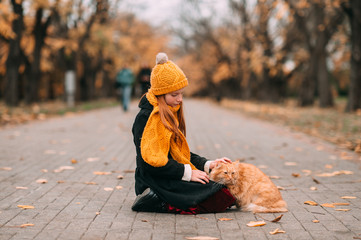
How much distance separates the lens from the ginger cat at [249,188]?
14.0 feet

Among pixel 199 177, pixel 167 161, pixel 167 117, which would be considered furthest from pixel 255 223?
pixel 167 117

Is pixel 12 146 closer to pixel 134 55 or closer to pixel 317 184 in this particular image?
pixel 317 184

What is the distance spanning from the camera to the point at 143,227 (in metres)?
3.89

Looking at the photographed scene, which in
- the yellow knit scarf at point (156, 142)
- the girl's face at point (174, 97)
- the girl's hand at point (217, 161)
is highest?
the girl's face at point (174, 97)

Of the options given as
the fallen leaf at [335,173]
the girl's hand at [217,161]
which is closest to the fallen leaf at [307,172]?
the fallen leaf at [335,173]

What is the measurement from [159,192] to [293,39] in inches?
970

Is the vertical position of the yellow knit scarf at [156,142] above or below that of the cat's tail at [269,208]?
above

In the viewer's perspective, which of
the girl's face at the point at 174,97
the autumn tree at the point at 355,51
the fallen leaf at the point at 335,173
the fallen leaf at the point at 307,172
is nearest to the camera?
the girl's face at the point at 174,97

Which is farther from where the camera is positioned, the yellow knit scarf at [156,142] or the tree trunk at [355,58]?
the tree trunk at [355,58]

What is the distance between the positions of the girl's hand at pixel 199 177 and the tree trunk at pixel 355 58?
15.0 m

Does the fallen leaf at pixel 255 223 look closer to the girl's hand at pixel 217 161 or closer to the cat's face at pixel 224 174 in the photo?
the cat's face at pixel 224 174

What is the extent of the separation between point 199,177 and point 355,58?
1576cm

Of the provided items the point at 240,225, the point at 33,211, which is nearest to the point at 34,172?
the point at 33,211

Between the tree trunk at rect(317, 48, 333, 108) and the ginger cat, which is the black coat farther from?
the tree trunk at rect(317, 48, 333, 108)
